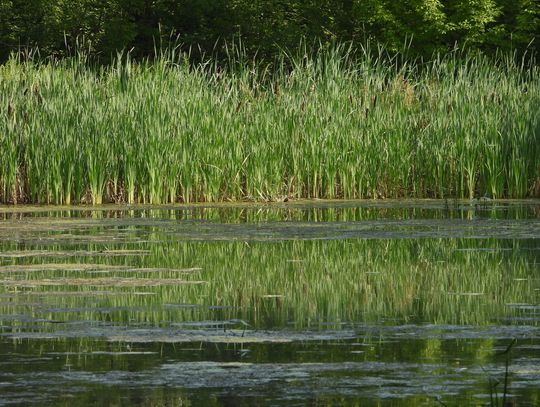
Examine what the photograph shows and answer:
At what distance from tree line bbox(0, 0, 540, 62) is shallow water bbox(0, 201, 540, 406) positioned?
22037 mm

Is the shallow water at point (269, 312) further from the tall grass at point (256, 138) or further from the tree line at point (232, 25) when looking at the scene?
the tree line at point (232, 25)

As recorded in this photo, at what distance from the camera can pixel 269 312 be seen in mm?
7051

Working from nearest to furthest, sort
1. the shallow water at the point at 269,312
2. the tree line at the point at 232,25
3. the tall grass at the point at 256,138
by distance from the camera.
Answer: the shallow water at the point at 269,312, the tall grass at the point at 256,138, the tree line at the point at 232,25

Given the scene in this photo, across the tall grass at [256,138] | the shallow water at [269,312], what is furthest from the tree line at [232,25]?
the shallow water at [269,312]

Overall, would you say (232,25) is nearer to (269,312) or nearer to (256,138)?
(256,138)

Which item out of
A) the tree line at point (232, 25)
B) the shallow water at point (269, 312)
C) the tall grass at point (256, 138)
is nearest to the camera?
the shallow water at point (269, 312)

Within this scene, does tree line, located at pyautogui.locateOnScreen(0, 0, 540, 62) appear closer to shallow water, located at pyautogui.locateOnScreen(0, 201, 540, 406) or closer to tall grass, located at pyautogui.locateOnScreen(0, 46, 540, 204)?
tall grass, located at pyautogui.locateOnScreen(0, 46, 540, 204)

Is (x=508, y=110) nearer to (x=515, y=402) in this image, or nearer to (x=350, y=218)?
(x=350, y=218)

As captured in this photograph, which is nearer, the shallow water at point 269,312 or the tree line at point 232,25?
the shallow water at point 269,312

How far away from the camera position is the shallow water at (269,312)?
202 inches

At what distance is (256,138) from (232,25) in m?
21.1

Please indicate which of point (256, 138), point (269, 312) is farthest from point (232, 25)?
point (269, 312)

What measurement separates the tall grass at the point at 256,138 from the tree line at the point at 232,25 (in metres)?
17.0

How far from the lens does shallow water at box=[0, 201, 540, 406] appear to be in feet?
16.8
